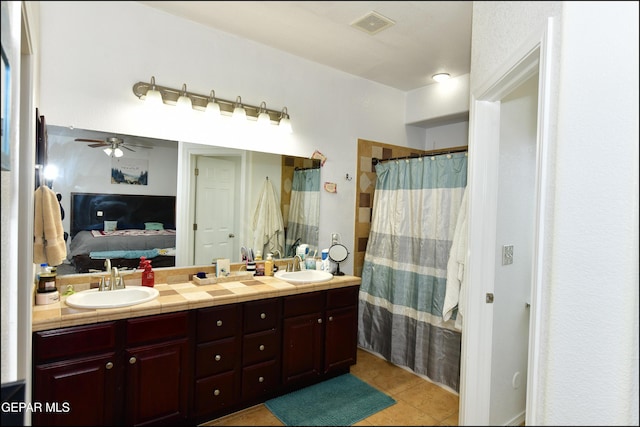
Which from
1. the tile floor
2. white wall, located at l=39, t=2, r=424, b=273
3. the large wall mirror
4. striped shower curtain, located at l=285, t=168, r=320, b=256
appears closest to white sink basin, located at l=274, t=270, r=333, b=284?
striped shower curtain, located at l=285, t=168, r=320, b=256

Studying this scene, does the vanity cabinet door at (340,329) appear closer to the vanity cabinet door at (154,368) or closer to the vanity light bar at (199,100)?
the vanity cabinet door at (154,368)

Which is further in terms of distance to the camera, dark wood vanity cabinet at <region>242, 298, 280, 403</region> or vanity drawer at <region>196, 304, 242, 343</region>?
dark wood vanity cabinet at <region>242, 298, 280, 403</region>

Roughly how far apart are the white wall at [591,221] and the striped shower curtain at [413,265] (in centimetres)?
129

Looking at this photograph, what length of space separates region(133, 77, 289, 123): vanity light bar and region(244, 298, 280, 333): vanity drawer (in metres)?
0.91

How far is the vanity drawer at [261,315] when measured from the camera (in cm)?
160

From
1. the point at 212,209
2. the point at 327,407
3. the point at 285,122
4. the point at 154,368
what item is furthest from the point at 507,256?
the point at 285,122

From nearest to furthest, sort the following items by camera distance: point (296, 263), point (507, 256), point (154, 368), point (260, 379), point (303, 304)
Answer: point (154, 368)
point (507, 256)
point (260, 379)
point (303, 304)
point (296, 263)

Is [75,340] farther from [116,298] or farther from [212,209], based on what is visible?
[212,209]

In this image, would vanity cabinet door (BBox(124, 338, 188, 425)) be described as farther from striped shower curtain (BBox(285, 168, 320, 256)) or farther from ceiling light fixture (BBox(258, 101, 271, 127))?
ceiling light fixture (BBox(258, 101, 271, 127))

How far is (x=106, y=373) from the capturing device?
66 centimetres

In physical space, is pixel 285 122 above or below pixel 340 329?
above

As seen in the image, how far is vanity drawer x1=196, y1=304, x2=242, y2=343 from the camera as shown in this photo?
1.42 meters

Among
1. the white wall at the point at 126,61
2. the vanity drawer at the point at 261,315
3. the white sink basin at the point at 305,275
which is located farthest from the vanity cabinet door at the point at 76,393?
the white sink basin at the point at 305,275

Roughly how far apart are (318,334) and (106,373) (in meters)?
1.37
